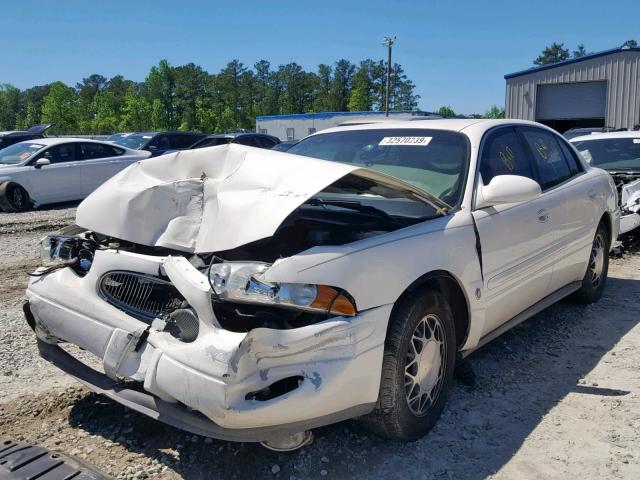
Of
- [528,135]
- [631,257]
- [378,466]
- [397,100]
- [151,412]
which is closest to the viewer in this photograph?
[151,412]

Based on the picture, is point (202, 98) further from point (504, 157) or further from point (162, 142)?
point (504, 157)

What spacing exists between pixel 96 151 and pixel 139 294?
39.2 feet

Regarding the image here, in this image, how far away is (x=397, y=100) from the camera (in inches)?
3492

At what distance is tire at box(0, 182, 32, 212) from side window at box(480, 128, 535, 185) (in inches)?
421

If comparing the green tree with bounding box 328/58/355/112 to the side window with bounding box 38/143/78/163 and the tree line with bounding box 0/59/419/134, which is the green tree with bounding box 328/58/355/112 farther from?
the side window with bounding box 38/143/78/163

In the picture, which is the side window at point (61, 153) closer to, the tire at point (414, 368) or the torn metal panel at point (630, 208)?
the torn metal panel at point (630, 208)

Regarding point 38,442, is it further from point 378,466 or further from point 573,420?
point 573,420

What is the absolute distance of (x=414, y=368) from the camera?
122 inches

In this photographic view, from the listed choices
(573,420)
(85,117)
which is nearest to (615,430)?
(573,420)

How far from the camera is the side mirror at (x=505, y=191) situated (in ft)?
11.9

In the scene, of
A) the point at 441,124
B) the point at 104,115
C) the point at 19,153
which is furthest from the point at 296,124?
the point at 441,124

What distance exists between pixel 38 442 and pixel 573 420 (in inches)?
116

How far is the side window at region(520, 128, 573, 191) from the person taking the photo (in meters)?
4.70

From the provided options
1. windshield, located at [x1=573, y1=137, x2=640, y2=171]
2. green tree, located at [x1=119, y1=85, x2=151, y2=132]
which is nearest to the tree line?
green tree, located at [x1=119, y1=85, x2=151, y2=132]
